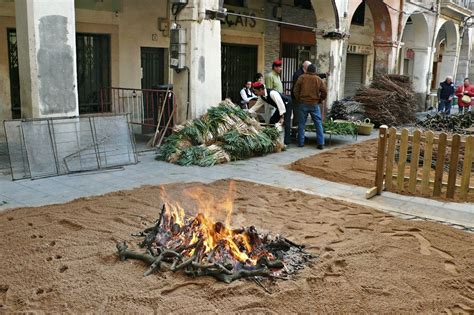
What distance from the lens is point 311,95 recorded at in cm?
1112

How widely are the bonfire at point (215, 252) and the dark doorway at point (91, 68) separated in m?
7.89

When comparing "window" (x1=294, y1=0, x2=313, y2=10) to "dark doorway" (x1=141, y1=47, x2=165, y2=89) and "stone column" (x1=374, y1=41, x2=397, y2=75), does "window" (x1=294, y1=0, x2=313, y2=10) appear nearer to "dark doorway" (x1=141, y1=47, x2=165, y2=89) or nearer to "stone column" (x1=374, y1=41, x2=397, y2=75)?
"stone column" (x1=374, y1=41, x2=397, y2=75)

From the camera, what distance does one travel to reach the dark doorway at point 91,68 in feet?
38.7

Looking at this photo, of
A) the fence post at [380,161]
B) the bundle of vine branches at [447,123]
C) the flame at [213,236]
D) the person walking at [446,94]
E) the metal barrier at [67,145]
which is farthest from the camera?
the person walking at [446,94]

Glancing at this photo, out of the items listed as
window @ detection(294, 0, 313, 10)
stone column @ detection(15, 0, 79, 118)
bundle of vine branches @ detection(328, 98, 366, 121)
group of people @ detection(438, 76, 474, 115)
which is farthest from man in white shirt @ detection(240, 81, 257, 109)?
group of people @ detection(438, 76, 474, 115)

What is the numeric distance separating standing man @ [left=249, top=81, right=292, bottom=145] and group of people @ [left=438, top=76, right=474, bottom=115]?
9.50 meters

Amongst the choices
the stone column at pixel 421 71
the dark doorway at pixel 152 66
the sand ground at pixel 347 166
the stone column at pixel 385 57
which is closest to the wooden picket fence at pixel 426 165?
the sand ground at pixel 347 166

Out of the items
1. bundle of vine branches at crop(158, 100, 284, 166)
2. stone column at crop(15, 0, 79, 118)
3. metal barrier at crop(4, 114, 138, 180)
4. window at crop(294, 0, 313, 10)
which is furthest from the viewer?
window at crop(294, 0, 313, 10)

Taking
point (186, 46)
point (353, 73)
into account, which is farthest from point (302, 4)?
point (186, 46)

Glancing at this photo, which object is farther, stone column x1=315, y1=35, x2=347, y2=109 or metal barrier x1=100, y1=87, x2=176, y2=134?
stone column x1=315, y1=35, x2=347, y2=109

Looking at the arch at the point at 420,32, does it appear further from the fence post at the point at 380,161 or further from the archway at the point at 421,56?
the fence post at the point at 380,161

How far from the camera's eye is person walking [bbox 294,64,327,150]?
1112 centimetres

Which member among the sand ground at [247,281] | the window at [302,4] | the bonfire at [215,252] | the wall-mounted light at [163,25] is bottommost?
the sand ground at [247,281]

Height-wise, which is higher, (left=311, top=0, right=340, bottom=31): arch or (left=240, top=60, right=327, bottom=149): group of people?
(left=311, top=0, right=340, bottom=31): arch
